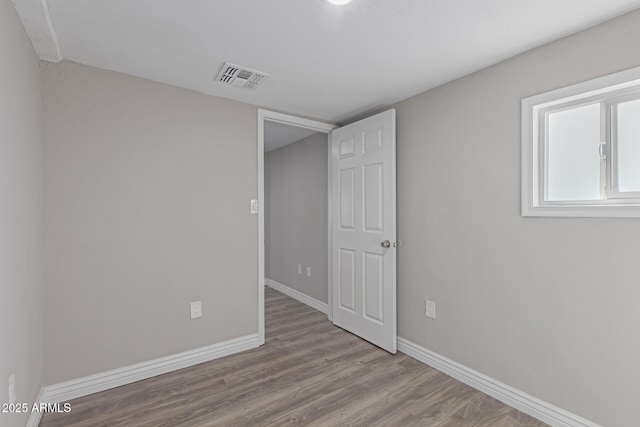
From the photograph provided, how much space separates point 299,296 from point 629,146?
3.56 meters

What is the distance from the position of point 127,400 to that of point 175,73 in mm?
2241

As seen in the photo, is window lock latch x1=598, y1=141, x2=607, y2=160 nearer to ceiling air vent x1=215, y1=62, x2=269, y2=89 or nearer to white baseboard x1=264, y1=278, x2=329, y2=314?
ceiling air vent x1=215, y1=62, x2=269, y2=89

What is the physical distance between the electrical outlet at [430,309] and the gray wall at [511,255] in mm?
50

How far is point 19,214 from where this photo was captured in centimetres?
152

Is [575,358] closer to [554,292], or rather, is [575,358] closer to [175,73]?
[554,292]

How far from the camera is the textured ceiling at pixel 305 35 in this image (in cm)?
150

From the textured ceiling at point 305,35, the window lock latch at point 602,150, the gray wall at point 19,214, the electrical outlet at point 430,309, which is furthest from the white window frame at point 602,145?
the gray wall at point 19,214

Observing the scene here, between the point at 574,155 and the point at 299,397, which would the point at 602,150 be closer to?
the point at 574,155

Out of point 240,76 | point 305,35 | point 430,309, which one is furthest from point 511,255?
Answer: point 240,76

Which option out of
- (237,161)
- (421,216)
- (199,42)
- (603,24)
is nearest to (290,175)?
(237,161)

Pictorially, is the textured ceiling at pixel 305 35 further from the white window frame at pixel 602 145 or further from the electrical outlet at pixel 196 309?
the electrical outlet at pixel 196 309

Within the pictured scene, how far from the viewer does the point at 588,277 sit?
167cm

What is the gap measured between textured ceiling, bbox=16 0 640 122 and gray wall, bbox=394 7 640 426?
0.62 ft

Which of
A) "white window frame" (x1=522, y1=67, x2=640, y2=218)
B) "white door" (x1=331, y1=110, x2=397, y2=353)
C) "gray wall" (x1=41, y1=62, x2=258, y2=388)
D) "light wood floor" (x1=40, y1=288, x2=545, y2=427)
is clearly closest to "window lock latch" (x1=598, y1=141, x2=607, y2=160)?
"white window frame" (x1=522, y1=67, x2=640, y2=218)
